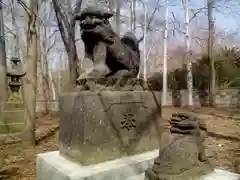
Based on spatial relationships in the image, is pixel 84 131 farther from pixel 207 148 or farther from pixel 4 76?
pixel 4 76

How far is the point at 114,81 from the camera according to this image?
123 inches

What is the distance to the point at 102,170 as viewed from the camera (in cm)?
256

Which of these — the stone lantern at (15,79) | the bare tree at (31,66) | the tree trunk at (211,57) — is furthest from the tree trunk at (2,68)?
the tree trunk at (211,57)

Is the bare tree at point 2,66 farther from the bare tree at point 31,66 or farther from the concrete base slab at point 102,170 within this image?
the concrete base slab at point 102,170

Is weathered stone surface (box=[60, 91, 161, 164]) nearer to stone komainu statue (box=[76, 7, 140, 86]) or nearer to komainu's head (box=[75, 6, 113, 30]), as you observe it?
stone komainu statue (box=[76, 7, 140, 86])

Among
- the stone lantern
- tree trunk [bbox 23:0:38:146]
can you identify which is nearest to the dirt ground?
tree trunk [bbox 23:0:38:146]

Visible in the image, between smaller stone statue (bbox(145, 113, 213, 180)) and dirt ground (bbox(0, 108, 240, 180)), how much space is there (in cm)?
186

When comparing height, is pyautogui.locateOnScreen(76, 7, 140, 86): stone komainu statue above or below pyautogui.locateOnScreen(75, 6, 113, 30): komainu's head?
below

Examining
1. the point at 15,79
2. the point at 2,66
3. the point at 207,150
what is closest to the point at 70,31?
the point at 2,66

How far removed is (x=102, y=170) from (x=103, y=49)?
5.39 ft

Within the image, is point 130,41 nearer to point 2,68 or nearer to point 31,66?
point 31,66

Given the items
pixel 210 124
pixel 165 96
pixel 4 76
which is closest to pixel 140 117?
pixel 210 124

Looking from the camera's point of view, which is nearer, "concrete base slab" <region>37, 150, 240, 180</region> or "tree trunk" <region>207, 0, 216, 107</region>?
"concrete base slab" <region>37, 150, 240, 180</region>

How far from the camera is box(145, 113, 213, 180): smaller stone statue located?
2309 millimetres
